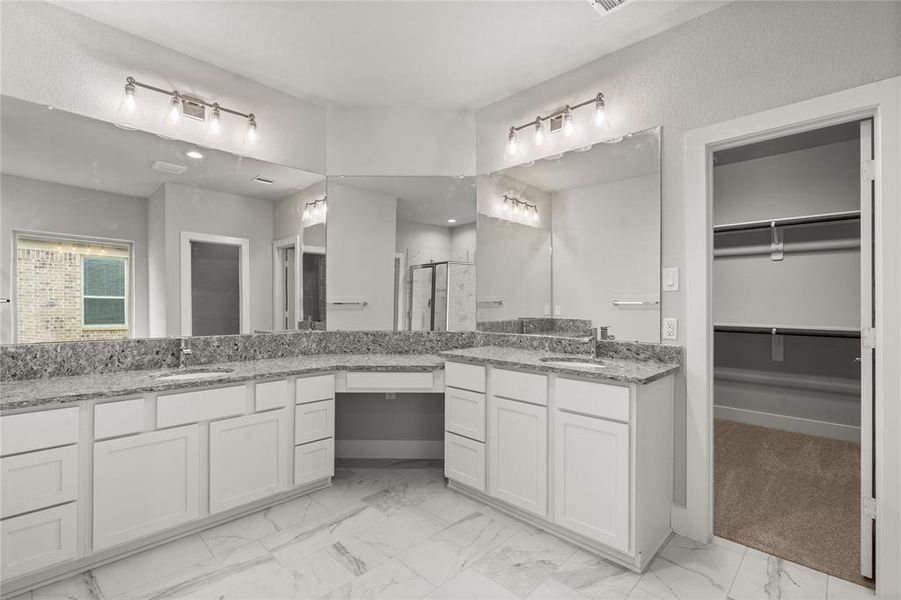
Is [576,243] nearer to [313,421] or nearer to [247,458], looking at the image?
[313,421]

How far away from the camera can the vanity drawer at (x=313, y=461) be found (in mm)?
2600

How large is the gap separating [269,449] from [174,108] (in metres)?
2.06

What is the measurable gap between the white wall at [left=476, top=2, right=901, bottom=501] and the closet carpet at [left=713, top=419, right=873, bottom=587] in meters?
0.49

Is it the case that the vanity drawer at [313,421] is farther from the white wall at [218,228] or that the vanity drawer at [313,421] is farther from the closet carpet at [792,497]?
the closet carpet at [792,497]

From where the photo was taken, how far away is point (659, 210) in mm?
2381

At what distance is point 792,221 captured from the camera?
12.2 feet

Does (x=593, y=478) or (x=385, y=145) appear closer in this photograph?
(x=593, y=478)

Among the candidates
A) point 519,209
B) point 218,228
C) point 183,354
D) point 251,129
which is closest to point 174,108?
point 251,129

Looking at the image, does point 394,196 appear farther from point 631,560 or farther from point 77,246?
point 631,560

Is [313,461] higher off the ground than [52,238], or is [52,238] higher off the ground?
[52,238]

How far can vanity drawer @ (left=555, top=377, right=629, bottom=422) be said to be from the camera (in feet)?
6.44

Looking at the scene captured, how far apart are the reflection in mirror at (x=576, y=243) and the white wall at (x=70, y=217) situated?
213 centimetres

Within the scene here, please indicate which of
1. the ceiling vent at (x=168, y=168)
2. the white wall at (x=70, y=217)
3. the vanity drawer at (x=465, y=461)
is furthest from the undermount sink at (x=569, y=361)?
the ceiling vent at (x=168, y=168)

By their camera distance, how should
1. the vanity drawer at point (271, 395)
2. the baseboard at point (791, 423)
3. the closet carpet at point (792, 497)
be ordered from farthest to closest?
1. the baseboard at point (791, 423)
2. the vanity drawer at point (271, 395)
3. the closet carpet at point (792, 497)
